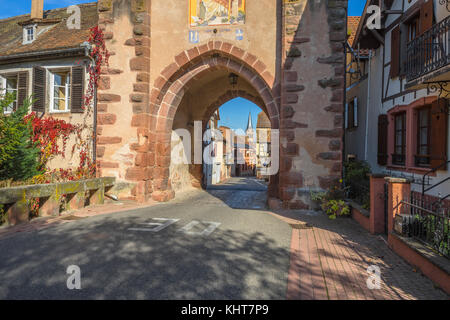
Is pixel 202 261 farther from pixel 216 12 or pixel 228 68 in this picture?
pixel 216 12

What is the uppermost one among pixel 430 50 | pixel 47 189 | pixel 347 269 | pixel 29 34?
pixel 29 34

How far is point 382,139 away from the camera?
29.6 ft

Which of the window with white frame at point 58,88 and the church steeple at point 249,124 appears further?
the church steeple at point 249,124

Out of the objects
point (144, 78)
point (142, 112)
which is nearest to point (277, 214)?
point (142, 112)

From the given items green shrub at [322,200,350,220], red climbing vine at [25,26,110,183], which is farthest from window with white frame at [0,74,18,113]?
green shrub at [322,200,350,220]

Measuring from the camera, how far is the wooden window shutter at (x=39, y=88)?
952 centimetres

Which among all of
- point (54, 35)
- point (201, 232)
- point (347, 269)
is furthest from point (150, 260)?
point (54, 35)

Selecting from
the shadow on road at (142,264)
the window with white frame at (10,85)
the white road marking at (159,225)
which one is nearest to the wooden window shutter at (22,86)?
the window with white frame at (10,85)

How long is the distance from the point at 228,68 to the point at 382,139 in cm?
515

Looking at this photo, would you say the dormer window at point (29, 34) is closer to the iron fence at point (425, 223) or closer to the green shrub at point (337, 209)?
the green shrub at point (337, 209)

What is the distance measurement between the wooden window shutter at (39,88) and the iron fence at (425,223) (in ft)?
33.7

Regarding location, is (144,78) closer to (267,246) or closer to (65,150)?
(65,150)

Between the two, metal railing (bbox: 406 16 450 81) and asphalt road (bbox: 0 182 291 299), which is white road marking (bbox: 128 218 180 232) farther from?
metal railing (bbox: 406 16 450 81)
